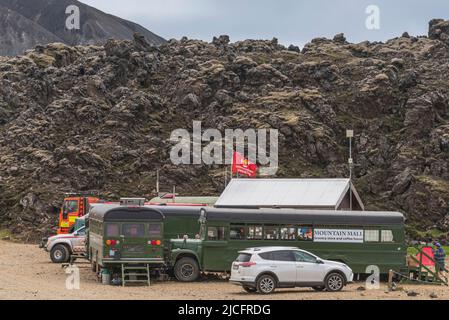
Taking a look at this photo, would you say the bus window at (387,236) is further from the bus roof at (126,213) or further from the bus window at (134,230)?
the bus window at (134,230)

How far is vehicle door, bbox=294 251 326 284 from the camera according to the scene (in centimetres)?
2970

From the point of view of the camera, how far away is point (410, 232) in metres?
65.6

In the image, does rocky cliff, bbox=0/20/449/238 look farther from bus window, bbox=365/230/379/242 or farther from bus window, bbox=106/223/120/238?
bus window, bbox=106/223/120/238

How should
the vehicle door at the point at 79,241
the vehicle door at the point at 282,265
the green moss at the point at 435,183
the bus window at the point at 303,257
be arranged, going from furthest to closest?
1. the green moss at the point at 435,183
2. the vehicle door at the point at 79,241
3. the bus window at the point at 303,257
4. the vehicle door at the point at 282,265

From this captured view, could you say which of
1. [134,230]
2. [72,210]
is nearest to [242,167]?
[72,210]

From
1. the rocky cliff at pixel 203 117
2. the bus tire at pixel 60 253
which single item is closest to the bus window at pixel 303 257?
the bus tire at pixel 60 253

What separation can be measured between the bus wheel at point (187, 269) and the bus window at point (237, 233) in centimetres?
209

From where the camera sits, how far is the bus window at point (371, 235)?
35531 millimetres

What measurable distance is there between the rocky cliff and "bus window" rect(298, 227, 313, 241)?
31.9m

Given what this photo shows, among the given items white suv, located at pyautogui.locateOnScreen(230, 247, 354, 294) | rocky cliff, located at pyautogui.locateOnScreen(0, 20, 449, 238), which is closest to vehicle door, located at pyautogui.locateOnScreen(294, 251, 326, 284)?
white suv, located at pyautogui.locateOnScreen(230, 247, 354, 294)

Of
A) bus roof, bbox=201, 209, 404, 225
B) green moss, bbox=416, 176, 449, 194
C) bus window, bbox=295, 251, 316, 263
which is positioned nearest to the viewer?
bus window, bbox=295, 251, 316, 263

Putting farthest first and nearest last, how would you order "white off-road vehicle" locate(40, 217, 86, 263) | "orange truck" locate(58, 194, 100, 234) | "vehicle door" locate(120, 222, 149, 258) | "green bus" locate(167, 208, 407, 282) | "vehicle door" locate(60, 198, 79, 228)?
1. "vehicle door" locate(60, 198, 79, 228)
2. "orange truck" locate(58, 194, 100, 234)
3. "white off-road vehicle" locate(40, 217, 86, 263)
4. "green bus" locate(167, 208, 407, 282)
5. "vehicle door" locate(120, 222, 149, 258)

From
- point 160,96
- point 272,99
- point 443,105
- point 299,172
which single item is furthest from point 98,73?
point 443,105
